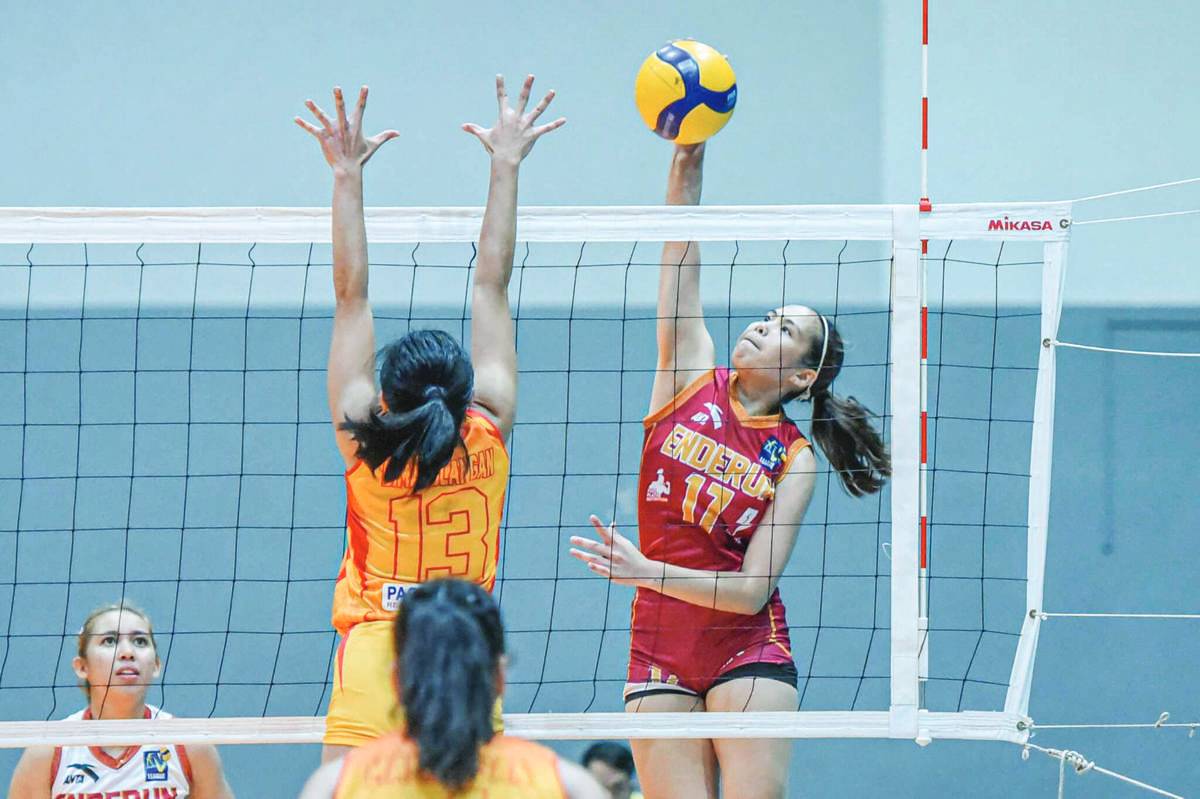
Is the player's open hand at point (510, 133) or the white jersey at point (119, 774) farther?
the white jersey at point (119, 774)

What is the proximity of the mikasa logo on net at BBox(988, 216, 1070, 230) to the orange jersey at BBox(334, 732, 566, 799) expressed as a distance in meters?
2.25

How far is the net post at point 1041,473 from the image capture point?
13.1 feet

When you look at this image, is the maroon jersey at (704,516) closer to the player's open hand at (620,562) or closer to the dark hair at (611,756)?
the player's open hand at (620,562)

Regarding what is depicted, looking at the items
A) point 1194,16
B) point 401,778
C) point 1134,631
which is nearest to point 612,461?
point 1134,631

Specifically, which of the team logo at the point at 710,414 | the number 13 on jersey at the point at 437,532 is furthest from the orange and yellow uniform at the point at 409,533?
the team logo at the point at 710,414

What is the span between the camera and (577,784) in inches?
91.4

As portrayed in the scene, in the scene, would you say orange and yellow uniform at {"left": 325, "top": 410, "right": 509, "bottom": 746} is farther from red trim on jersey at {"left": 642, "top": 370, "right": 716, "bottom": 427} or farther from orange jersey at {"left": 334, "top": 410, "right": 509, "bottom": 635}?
red trim on jersey at {"left": 642, "top": 370, "right": 716, "bottom": 427}

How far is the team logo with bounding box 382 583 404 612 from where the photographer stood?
10.4 ft

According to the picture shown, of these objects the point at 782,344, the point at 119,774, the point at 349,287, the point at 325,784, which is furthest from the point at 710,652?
the point at 119,774

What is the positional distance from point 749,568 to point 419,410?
1269mm

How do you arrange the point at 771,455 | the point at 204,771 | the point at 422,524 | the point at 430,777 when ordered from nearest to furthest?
1. the point at 430,777
2. the point at 422,524
3. the point at 771,455
4. the point at 204,771

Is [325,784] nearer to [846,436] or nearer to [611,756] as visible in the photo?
[846,436]

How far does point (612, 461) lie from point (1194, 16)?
10.6 ft

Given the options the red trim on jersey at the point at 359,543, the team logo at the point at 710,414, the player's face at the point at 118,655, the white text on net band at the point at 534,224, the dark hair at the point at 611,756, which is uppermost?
the white text on net band at the point at 534,224
